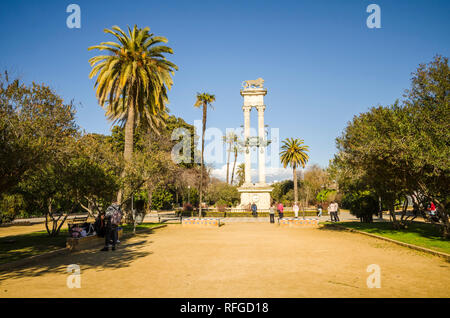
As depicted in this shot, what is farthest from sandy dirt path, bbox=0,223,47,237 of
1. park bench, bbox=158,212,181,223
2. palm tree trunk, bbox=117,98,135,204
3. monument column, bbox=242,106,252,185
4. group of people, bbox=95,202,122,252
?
monument column, bbox=242,106,252,185

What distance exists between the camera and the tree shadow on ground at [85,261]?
849cm

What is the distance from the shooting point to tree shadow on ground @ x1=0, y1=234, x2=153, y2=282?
8.49m

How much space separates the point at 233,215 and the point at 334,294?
30.2 m

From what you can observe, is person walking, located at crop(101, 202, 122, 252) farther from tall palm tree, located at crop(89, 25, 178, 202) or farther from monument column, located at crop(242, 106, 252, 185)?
monument column, located at crop(242, 106, 252, 185)

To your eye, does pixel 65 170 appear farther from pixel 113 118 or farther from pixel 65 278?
pixel 113 118

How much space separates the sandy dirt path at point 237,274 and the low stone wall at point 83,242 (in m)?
0.75

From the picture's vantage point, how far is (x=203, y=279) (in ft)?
24.4

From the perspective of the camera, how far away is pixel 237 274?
26.0 ft

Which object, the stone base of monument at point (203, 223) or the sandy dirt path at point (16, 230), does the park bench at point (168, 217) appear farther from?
the sandy dirt path at point (16, 230)

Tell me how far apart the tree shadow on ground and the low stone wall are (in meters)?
0.37

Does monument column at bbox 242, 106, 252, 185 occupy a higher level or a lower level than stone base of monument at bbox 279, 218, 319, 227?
higher

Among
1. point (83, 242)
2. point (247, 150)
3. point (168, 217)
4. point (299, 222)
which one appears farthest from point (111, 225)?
point (247, 150)

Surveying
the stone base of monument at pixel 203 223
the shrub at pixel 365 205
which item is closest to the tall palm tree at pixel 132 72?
the stone base of monument at pixel 203 223
